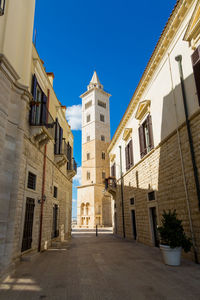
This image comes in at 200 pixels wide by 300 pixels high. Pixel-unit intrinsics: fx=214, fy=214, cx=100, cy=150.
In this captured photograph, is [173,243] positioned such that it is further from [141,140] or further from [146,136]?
[141,140]

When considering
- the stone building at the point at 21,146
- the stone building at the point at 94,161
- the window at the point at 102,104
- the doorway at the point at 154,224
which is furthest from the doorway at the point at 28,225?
the window at the point at 102,104

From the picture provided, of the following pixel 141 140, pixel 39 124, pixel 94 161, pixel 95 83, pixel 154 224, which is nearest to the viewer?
pixel 39 124

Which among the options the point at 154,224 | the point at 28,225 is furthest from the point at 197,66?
the point at 28,225

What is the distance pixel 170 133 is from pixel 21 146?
18.5 feet

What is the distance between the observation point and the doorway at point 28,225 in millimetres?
7532

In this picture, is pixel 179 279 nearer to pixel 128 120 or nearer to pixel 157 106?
pixel 157 106

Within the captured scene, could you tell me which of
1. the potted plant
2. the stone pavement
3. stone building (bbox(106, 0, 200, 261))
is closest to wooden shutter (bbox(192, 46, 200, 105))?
stone building (bbox(106, 0, 200, 261))

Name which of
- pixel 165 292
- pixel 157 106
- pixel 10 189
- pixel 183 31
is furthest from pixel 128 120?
pixel 165 292

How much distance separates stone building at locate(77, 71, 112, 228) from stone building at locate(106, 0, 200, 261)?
2053 cm

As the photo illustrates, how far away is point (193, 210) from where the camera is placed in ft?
22.8

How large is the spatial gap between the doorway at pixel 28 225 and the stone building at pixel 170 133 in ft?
18.0

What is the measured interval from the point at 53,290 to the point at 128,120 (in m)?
12.8

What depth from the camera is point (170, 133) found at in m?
8.60

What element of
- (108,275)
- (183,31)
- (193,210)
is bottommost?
(108,275)
